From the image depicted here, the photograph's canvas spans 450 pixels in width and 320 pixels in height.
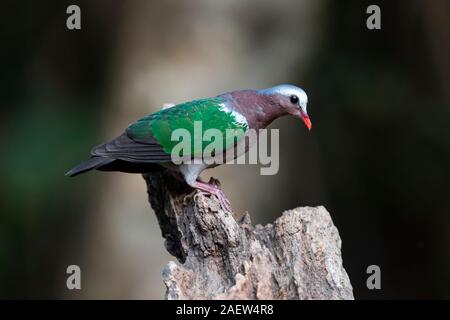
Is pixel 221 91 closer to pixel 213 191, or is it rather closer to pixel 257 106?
pixel 257 106

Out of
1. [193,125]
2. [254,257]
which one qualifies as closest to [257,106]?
[193,125]

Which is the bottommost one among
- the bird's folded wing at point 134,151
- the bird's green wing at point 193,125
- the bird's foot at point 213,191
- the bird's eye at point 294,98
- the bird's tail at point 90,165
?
the bird's foot at point 213,191

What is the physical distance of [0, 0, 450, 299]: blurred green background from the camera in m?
8.98

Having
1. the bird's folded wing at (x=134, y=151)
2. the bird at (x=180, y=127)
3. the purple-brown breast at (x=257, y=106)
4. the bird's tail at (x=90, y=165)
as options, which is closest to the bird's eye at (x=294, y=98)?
the bird at (x=180, y=127)

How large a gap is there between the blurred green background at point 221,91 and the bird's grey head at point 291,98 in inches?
114

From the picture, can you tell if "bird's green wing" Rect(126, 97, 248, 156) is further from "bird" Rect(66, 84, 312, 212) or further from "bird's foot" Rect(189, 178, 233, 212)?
"bird's foot" Rect(189, 178, 233, 212)

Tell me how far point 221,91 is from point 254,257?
4578 millimetres

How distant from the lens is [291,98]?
5934 mm

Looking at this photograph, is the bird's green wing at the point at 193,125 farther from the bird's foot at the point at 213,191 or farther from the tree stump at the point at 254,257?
the tree stump at the point at 254,257

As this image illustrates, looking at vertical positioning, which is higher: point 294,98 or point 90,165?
point 294,98

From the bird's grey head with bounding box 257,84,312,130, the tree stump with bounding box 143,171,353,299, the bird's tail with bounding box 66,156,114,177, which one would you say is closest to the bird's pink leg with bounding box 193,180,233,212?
the tree stump with bounding box 143,171,353,299

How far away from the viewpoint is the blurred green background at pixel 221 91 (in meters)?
8.98
